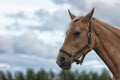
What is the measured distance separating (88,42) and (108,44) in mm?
463

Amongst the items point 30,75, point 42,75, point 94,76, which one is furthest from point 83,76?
point 30,75

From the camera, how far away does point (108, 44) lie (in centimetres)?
930

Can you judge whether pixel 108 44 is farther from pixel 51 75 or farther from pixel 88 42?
pixel 51 75

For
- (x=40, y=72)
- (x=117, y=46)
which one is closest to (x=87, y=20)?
(x=117, y=46)

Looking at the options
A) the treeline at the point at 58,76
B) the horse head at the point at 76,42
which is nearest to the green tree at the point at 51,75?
the treeline at the point at 58,76

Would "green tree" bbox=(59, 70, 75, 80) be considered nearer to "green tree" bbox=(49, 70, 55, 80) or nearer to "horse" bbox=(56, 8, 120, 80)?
"green tree" bbox=(49, 70, 55, 80)

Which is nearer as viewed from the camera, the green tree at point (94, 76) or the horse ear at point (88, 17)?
the horse ear at point (88, 17)

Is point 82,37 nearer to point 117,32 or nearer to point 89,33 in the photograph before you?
point 89,33

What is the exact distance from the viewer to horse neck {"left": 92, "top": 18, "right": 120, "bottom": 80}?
9.17 m

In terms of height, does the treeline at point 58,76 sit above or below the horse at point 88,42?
above

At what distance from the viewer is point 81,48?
9.34m

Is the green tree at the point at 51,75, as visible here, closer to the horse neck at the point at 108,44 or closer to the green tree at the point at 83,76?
the green tree at the point at 83,76

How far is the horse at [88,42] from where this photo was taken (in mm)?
9227

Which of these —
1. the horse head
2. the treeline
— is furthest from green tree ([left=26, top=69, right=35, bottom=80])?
the horse head
